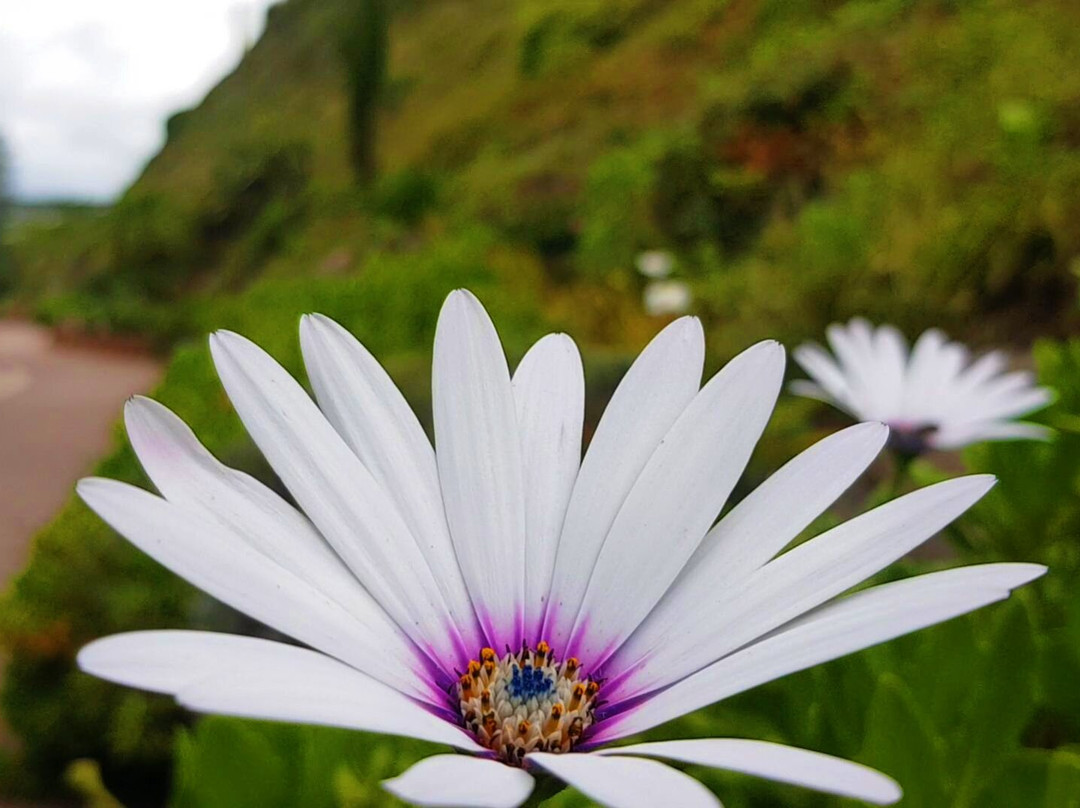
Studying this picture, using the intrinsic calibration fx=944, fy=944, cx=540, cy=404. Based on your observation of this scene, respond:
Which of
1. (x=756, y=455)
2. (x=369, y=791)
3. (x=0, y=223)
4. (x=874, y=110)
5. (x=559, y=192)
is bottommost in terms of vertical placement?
(x=369, y=791)

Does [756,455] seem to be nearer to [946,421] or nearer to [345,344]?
[946,421]

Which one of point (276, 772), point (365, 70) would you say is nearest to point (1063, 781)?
point (276, 772)

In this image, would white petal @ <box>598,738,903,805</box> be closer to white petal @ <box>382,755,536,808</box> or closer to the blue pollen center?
white petal @ <box>382,755,536,808</box>

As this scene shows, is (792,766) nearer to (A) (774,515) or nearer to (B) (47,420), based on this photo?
(A) (774,515)

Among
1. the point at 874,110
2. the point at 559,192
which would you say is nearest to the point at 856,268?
the point at 874,110

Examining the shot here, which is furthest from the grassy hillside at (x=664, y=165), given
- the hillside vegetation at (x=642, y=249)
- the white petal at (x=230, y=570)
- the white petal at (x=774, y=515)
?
the white petal at (x=230, y=570)

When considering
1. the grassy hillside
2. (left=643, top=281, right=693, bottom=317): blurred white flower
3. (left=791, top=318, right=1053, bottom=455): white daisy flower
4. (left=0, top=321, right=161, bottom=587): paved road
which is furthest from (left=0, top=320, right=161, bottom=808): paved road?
(left=791, top=318, right=1053, bottom=455): white daisy flower
